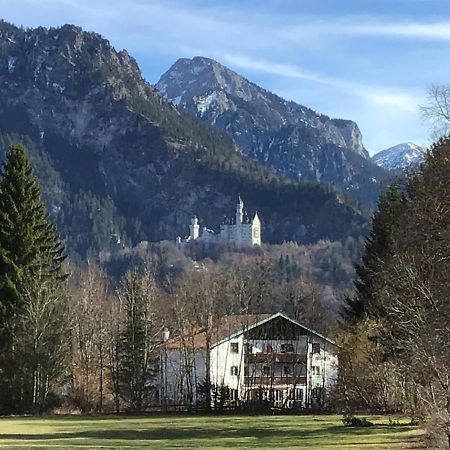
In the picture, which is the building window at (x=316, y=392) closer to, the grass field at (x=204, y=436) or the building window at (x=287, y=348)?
the building window at (x=287, y=348)

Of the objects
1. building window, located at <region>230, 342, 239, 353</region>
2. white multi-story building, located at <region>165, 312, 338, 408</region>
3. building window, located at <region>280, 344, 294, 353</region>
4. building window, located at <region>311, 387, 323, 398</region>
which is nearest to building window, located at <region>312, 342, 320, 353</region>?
white multi-story building, located at <region>165, 312, 338, 408</region>

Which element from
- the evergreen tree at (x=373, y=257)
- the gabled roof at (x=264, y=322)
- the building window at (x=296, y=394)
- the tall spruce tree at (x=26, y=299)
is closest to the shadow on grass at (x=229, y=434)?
the evergreen tree at (x=373, y=257)

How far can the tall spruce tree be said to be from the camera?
50281 mm

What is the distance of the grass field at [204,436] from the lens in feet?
92.2

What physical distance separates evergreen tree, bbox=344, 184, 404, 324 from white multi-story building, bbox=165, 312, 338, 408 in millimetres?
10309

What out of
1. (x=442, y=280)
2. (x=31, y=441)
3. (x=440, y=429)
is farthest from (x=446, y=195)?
(x=31, y=441)

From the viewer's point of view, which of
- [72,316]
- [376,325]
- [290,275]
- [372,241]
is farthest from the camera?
[290,275]

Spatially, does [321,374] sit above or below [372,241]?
below

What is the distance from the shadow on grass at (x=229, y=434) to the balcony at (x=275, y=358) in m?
24.3

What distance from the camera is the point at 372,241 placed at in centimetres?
4834

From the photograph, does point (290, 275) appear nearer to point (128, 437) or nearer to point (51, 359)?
point (51, 359)

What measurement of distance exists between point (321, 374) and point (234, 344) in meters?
7.35

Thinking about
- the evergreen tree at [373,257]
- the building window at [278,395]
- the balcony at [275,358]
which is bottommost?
the building window at [278,395]

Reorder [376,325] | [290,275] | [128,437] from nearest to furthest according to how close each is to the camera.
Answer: [128,437], [376,325], [290,275]
